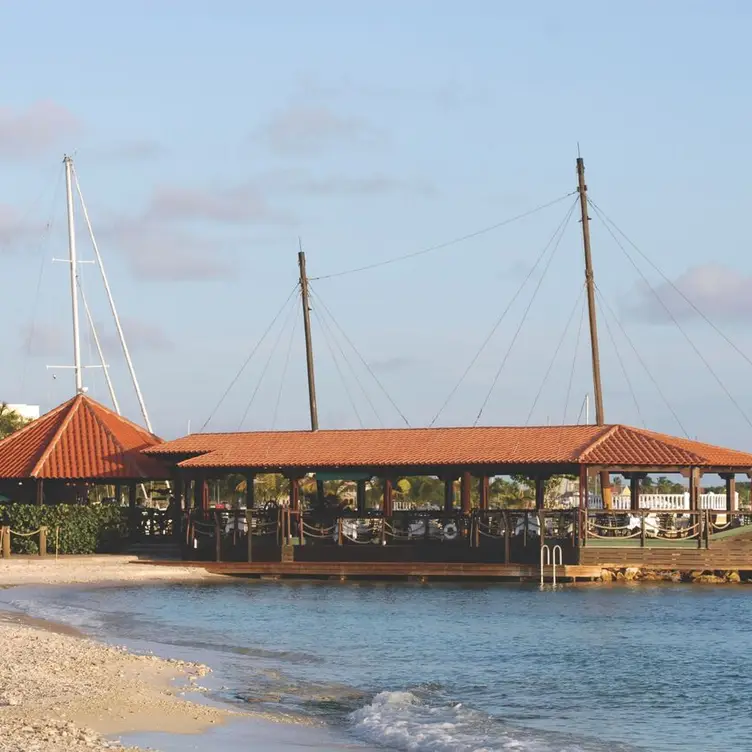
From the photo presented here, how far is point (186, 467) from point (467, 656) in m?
16.9

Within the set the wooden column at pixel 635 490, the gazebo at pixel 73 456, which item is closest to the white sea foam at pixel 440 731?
the wooden column at pixel 635 490

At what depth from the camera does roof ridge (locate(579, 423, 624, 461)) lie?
3703 centimetres

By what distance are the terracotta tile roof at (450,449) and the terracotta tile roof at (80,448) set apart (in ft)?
3.01

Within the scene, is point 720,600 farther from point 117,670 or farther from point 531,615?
point 117,670

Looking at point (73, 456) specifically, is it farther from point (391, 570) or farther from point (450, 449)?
point (450, 449)

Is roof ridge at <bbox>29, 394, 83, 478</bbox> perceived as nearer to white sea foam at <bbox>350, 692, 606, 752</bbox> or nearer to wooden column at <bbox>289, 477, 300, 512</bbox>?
wooden column at <bbox>289, 477, 300, 512</bbox>

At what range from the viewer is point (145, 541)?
43250 millimetres

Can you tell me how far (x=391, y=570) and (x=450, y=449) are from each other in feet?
12.6

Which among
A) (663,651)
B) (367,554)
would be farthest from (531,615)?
(367,554)

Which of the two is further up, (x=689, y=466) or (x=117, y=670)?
(x=689, y=466)

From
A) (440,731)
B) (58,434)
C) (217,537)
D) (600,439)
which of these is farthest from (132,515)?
(440,731)

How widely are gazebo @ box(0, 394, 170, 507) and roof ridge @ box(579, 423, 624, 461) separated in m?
13.1

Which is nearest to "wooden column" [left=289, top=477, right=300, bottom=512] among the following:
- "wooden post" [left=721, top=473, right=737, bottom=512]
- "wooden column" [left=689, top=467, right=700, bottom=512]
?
"wooden column" [left=689, top=467, right=700, bottom=512]

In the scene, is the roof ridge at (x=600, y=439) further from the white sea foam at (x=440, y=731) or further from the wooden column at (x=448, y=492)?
the white sea foam at (x=440, y=731)
